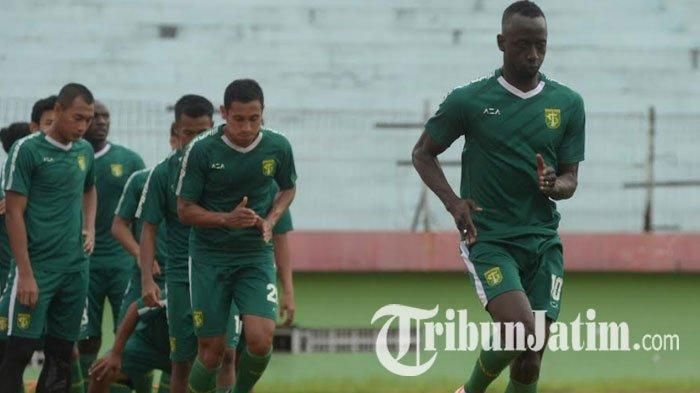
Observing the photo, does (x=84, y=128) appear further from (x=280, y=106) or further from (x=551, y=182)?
(x=280, y=106)

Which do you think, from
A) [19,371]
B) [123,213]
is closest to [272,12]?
[123,213]

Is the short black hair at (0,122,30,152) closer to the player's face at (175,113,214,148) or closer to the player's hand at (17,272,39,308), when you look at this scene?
the player's face at (175,113,214,148)

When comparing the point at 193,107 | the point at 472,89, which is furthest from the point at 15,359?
the point at 472,89

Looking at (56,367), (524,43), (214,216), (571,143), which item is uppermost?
(524,43)

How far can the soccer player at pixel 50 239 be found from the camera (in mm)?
9750

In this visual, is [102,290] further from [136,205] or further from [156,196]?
[156,196]

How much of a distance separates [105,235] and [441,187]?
405cm

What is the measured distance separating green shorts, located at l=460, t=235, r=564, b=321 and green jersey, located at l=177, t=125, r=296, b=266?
57.2 inches

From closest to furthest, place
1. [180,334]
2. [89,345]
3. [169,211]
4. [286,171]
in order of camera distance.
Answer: [286,171], [180,334], [169,211], [89,345]

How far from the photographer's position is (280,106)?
15750 mm

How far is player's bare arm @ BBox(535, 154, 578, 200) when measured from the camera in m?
7.95

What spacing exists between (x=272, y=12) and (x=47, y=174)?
6.62m

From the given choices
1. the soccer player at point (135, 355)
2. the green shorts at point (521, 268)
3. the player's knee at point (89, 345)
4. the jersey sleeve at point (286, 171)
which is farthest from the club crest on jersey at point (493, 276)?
the player's knee at point (89, 345)

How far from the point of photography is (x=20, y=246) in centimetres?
965
